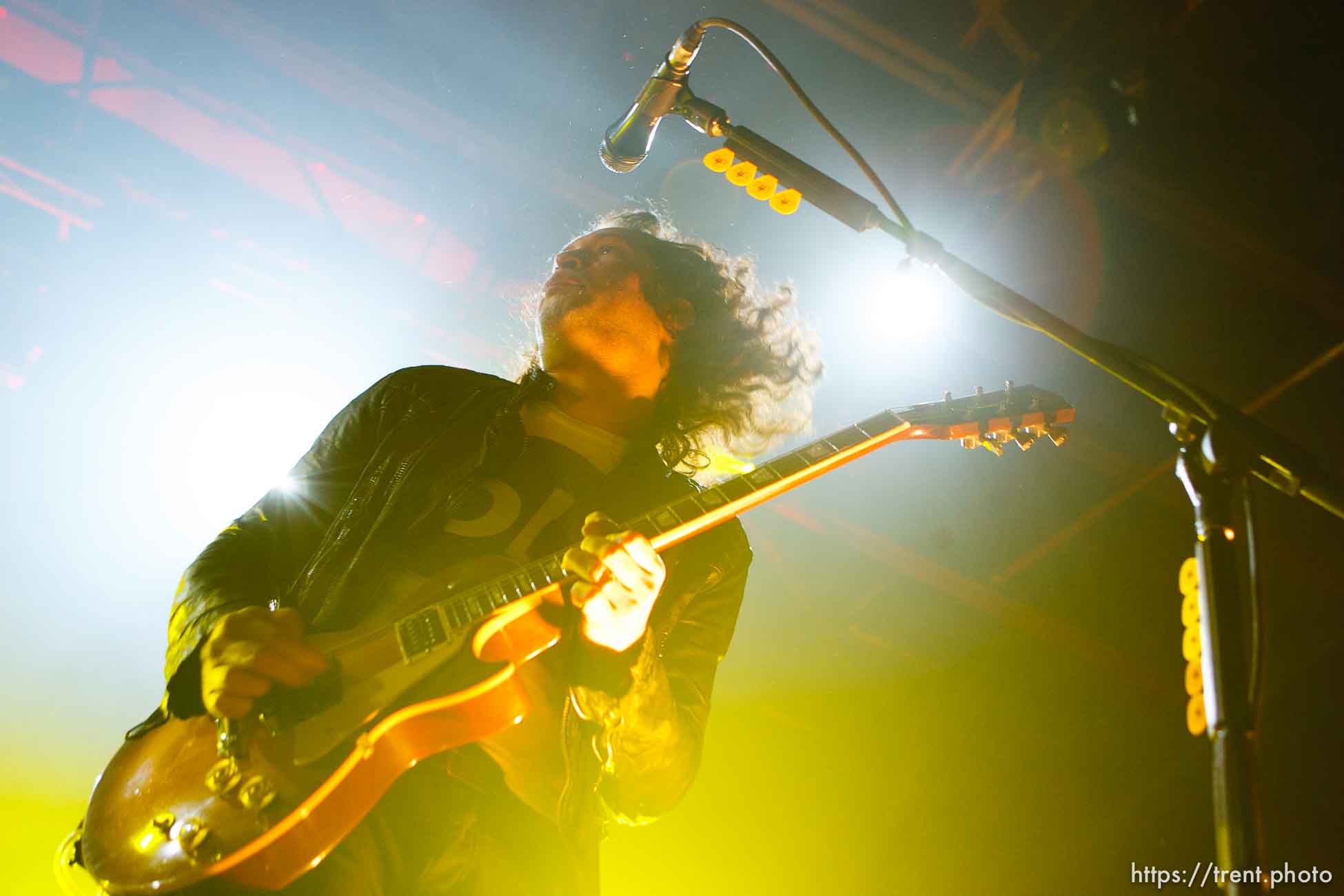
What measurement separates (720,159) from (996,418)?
1219 mm

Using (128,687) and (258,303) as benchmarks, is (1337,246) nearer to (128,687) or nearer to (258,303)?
(258,303)

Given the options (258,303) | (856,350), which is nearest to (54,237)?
(258,303)

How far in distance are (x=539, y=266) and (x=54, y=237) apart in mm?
2640

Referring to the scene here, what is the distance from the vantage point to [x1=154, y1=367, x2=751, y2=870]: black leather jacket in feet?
5.93

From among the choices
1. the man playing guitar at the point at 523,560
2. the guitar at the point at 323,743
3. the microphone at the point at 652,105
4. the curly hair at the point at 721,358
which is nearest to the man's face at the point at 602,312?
the man playing guitar at the point at 523,560

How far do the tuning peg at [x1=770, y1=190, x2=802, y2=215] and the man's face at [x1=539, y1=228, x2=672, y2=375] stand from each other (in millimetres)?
979

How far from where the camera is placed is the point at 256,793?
137 cm

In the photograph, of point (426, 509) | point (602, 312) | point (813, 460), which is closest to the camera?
point (426, 509)

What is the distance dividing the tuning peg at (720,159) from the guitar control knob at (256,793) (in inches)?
69.8

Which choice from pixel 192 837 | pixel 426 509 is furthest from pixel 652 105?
pixel 192 837

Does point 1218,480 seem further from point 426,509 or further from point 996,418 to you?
point 426,509

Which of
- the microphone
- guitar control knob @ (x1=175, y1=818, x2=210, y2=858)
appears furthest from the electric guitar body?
the microphone

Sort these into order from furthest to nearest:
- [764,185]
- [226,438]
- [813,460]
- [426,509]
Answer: [226,438]
[813,460]
[426,509]
[764,185]

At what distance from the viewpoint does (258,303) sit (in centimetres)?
426
